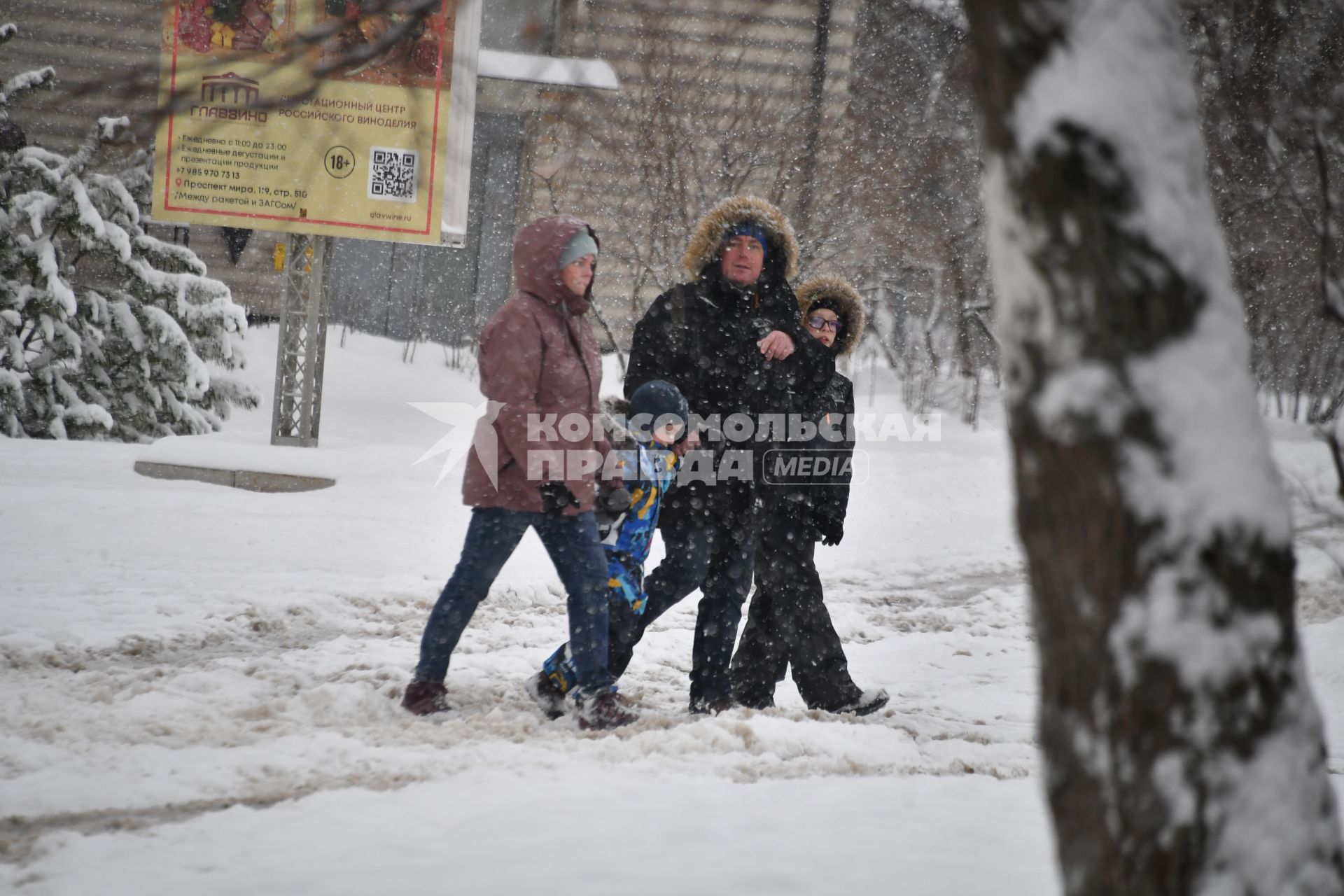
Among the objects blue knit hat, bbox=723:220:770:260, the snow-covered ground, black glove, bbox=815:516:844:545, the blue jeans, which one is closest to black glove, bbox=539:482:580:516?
the blue jeans

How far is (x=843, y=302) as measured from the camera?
188 inches

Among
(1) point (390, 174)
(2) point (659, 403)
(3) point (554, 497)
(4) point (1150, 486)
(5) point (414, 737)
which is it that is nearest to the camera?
(4) point (1150, 486)

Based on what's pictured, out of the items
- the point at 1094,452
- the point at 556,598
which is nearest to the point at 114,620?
the point at 556,598

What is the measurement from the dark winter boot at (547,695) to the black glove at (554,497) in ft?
2.56

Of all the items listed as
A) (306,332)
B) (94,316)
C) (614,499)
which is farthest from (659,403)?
(94,316)

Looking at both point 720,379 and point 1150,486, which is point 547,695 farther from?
point 1150,486

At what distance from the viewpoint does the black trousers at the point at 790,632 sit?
4367mm

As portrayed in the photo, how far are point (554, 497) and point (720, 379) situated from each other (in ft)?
3.22

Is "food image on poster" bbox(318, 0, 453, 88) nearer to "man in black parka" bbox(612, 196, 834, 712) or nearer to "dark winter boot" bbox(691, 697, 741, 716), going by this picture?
"man in black parka" bbox(612, 196, 834, 712)

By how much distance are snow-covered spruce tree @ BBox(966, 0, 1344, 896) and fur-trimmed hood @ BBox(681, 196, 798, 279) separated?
285cm

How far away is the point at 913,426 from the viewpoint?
15.6 m

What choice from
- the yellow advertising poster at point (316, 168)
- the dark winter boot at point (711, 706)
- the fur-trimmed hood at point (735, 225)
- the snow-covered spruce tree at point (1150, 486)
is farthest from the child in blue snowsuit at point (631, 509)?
the yellow advertising poster at point (316, 168)

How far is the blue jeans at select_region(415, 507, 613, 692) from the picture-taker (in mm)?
3787

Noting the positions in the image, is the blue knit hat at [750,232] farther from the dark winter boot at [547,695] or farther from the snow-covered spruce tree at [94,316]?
the snow-covered spruce tree at [94,316]
